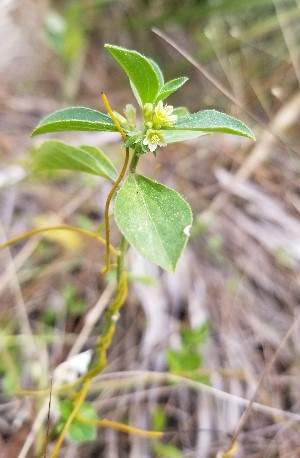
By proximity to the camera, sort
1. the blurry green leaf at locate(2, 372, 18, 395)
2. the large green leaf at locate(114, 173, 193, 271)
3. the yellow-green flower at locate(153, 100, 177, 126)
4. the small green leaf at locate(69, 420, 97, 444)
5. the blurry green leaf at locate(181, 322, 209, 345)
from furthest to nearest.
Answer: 1. the blurry green leaf at locate(181, 322, 209, 345)
2. the blurry green leaf at locate(2, 372, 18, 395)
3. the small green leaf at locate(69, 420, 97, 444)
4. the yellow-green flower at locate(153, 100, 177, 126)
5. the large green leaf at locate(114, 173, 193, 271)

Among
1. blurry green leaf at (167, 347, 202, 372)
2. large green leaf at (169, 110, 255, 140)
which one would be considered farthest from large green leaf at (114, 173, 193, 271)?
blurry green leaf at (167, 347, 202, 372)

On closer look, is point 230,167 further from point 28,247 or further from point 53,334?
point 53,334

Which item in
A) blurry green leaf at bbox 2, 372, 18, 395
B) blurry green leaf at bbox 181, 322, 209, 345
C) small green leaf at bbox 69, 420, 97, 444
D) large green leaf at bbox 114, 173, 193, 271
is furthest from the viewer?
blurry green leaf at bbox 181, 322, 209, 345

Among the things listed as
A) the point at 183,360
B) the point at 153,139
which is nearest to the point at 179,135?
the point at 153,139

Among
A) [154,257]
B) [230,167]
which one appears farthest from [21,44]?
[154,257]

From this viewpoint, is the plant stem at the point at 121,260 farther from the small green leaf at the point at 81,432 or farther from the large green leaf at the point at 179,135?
the small green leaf at the point at 81,432

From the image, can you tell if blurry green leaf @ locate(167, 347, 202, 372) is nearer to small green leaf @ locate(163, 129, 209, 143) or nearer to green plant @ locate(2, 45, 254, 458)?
green plant @ locate(2, 45, 254, 458)
